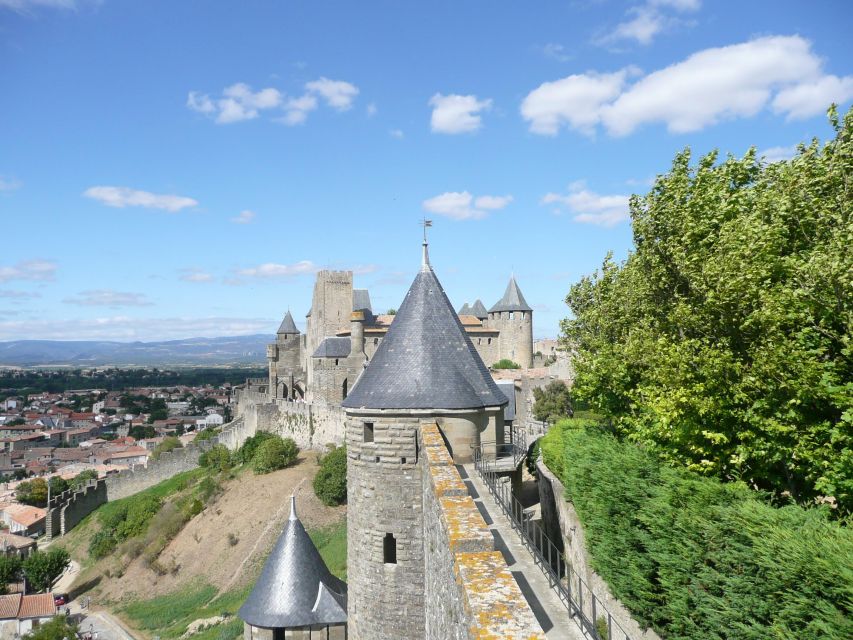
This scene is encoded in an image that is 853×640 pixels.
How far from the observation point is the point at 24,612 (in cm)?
3325

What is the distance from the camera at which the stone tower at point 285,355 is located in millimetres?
58034

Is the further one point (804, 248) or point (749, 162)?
point (749, 162)

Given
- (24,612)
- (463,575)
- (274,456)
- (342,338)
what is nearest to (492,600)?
(463,575)

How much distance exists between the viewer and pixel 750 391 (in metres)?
9.49

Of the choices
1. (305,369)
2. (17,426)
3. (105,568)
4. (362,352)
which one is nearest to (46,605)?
(105,568)

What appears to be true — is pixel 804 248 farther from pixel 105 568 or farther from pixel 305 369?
pixel 305 369

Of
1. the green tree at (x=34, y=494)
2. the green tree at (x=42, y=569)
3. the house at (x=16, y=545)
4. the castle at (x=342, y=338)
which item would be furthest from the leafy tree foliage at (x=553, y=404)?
the green tree at (x=34, y=494)

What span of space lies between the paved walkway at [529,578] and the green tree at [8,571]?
142 feet

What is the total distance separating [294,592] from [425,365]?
6.40m

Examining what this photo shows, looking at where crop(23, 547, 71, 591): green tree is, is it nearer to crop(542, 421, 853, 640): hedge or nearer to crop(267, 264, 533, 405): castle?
crop(267, 264, 533, 405): castle

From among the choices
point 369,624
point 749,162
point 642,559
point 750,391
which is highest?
→ point 749,162

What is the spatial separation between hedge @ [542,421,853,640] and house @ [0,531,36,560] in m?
47.8

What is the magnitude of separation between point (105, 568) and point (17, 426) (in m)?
101

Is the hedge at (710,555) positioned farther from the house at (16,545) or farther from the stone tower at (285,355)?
the stone tower at (285,355)
